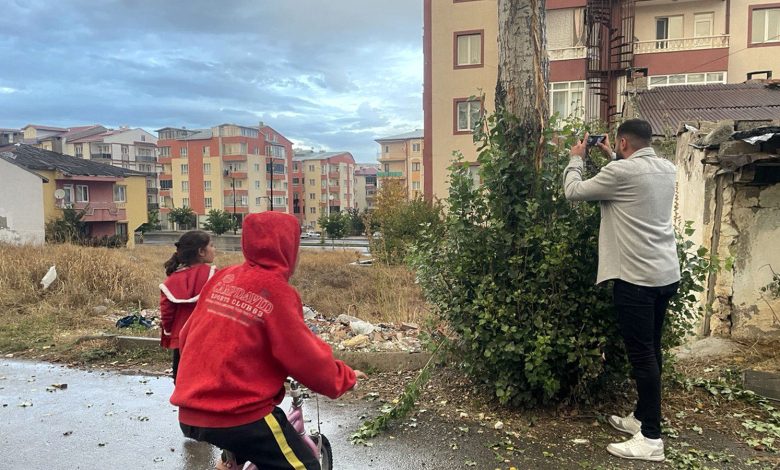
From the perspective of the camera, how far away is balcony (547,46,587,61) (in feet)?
84.7

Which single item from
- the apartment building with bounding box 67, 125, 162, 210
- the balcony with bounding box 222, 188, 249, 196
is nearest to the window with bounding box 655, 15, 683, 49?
the balcony with bounding box 222, 188, 249, 196

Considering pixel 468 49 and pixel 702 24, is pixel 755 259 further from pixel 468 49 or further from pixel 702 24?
pixel 702 24

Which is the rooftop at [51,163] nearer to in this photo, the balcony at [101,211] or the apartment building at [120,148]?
the balcony at [101,211]

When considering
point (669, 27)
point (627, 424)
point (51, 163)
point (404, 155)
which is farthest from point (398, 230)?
point (404, 155)

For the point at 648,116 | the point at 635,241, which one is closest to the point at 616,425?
the point at 635,241

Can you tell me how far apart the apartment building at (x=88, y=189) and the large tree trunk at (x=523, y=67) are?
3903cm

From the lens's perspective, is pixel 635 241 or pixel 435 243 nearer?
pixel 635 241

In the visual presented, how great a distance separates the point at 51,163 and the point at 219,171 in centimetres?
4006

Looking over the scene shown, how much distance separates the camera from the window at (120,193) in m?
49.1

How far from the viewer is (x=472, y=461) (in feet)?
11.5

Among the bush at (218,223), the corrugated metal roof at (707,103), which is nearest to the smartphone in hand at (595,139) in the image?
the corrugated metal roof at (707,103)

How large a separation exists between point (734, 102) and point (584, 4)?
13650 mm

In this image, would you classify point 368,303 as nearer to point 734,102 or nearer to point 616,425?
point 616,425

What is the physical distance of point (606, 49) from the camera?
25922 millimetres
